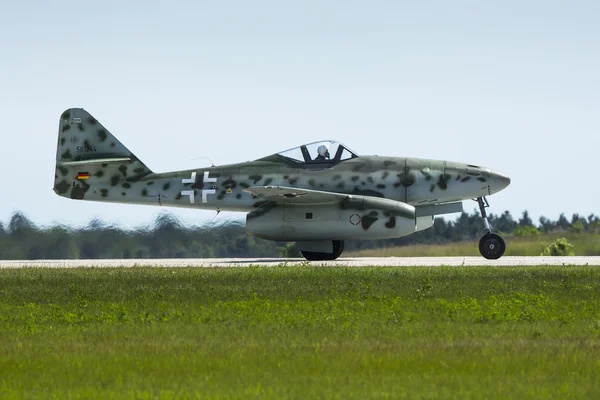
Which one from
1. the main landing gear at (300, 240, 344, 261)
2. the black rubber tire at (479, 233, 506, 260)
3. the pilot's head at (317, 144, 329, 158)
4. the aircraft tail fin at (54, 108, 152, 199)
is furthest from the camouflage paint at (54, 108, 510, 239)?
the main landing gear at (300, 240, 344, 261)

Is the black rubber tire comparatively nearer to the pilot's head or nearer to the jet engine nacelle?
the jet engine nacelle

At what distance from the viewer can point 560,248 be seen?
30625 mm

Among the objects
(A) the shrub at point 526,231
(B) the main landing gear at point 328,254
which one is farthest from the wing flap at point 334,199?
(A) the shrub at point 526,231

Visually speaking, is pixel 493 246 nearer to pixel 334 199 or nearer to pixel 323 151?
pixel 334 199

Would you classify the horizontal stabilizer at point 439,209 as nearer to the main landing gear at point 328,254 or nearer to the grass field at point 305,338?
the main landing gear at point 328,254

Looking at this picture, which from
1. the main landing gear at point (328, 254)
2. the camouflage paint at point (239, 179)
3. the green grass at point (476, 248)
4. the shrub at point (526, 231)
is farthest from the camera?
the shrub at point (526, 231)

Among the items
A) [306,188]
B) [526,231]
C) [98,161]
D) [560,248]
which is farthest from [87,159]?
[526,231]

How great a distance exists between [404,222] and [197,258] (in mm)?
8420

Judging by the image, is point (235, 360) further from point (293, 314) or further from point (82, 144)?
point (82, 144)

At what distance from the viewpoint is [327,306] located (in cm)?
1372

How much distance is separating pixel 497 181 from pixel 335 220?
4.70m

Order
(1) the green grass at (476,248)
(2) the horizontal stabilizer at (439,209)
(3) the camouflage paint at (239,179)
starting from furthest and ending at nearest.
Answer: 1. (1) the green grass at (476,248)
2. (2) the horizontal stabilizer at (439,209)
3. (3) the camouflage paint at (239,179)

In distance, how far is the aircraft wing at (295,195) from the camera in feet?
81.3

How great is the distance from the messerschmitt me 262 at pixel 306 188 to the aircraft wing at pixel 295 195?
3 centimetres
